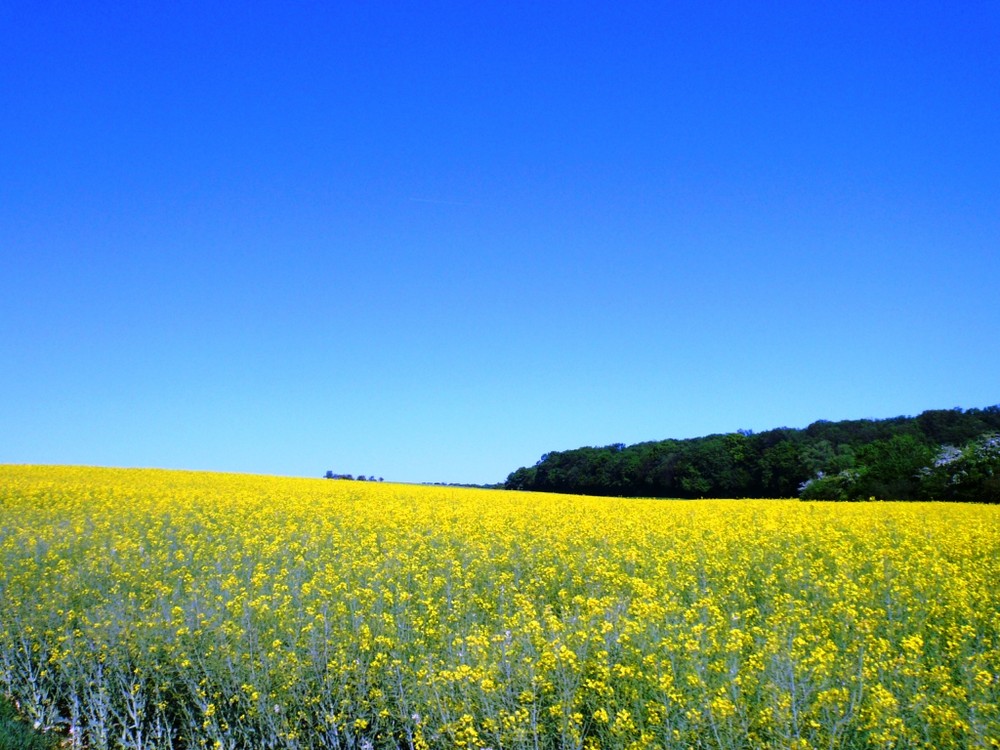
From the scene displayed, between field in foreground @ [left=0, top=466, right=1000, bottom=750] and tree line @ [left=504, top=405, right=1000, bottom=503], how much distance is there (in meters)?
17.3

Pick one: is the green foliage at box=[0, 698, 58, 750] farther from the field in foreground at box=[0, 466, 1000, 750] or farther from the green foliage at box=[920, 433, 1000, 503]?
the green foliage at box=[920, 433, 1000, 503]

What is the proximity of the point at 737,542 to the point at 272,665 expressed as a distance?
7.82 m

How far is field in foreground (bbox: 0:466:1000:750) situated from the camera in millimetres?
5055

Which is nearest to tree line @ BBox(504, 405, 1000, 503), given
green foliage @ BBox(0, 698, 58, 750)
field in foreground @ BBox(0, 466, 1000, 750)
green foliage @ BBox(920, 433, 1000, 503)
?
green foliage @ BBox(920, 433, 1000, 503)

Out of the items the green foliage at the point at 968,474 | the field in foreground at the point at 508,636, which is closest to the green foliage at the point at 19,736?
the field in foreground at the point at 508,636

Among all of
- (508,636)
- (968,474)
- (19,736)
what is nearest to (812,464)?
(968,474)

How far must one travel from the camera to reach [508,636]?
5875 mm

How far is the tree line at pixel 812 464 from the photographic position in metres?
28.6

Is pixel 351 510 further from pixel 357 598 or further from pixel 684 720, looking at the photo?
pixel 684 720

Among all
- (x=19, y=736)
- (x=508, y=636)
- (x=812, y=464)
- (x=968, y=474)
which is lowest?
(x=19, y=736)

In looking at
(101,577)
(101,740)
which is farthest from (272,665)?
(101,577)

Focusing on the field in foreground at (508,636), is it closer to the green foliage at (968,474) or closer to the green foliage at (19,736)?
the green foliage at (19,736)

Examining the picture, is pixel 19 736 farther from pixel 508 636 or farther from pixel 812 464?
pixel 812 464

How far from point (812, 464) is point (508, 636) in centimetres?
4079
